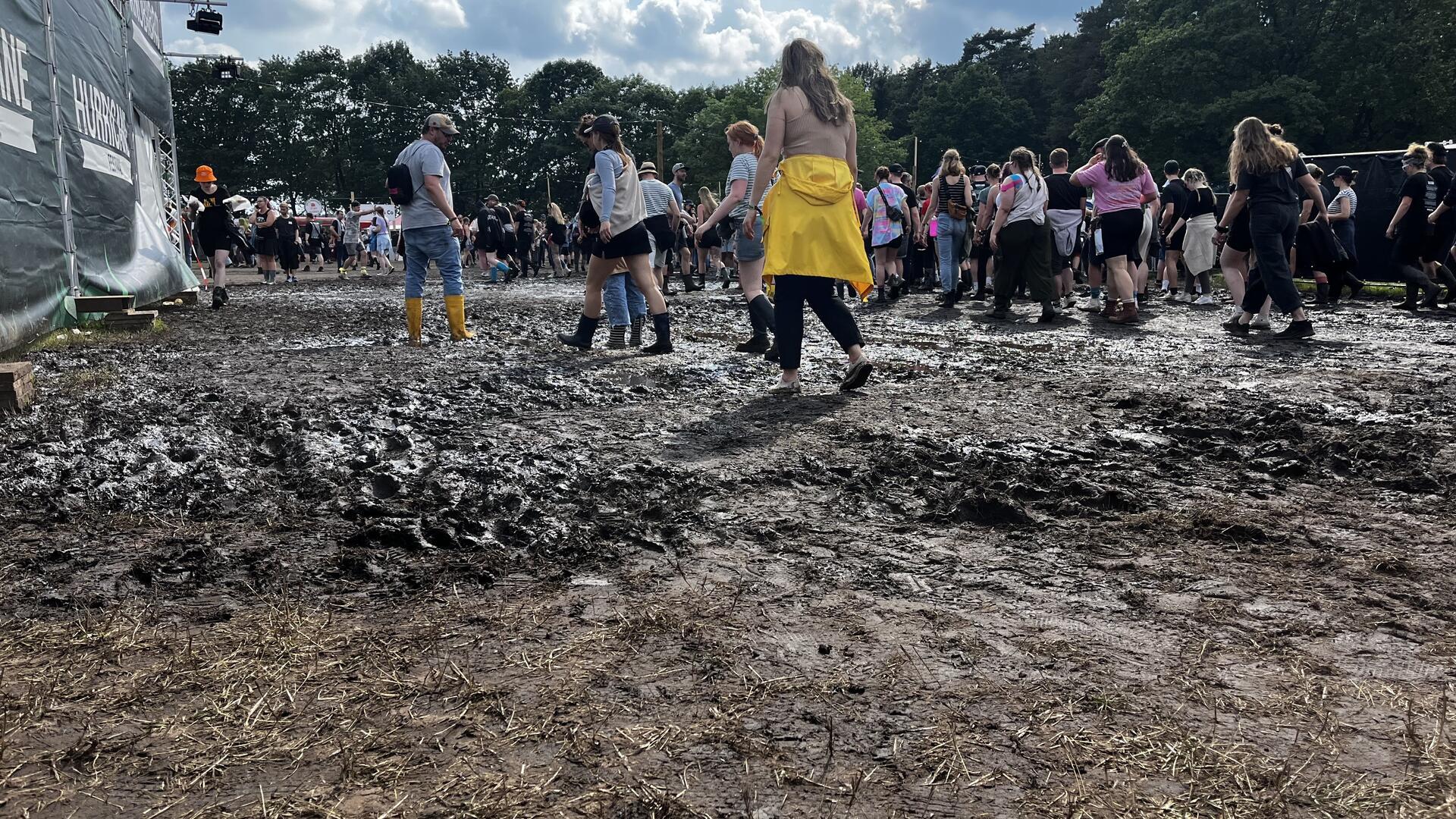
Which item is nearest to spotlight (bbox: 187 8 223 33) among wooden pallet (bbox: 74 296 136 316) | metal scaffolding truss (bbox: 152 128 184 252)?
metal scaffolding truss (bbox: 152 128 184 252)

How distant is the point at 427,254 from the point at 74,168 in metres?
4.33

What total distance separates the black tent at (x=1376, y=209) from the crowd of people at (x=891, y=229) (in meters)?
0.26

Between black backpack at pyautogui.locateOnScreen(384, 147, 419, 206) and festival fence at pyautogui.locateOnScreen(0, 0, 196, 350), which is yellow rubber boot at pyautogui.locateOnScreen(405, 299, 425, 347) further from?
festival fence at pyautogui.locateOnScreen(0, 0, 196, 350)

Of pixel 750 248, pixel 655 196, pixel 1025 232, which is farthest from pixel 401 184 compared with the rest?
pixel 1025 232

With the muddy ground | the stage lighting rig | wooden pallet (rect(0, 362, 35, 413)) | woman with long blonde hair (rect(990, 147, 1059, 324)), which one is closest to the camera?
the muddy ground

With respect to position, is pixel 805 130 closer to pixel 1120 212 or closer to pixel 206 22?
pixel 1120 212

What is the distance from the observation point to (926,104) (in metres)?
84.6

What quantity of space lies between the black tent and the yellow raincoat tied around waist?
13.7 metres

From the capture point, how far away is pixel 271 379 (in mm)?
6441

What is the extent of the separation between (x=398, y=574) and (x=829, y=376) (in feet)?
13.4

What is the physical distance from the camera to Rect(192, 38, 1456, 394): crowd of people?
18.1 ft

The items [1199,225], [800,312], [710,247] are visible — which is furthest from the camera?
[710,247]

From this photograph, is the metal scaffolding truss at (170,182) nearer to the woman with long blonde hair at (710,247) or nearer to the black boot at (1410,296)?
the woman with long blonde hair at (710,247)

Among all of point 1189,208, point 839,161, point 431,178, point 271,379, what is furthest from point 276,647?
point 1189,208
